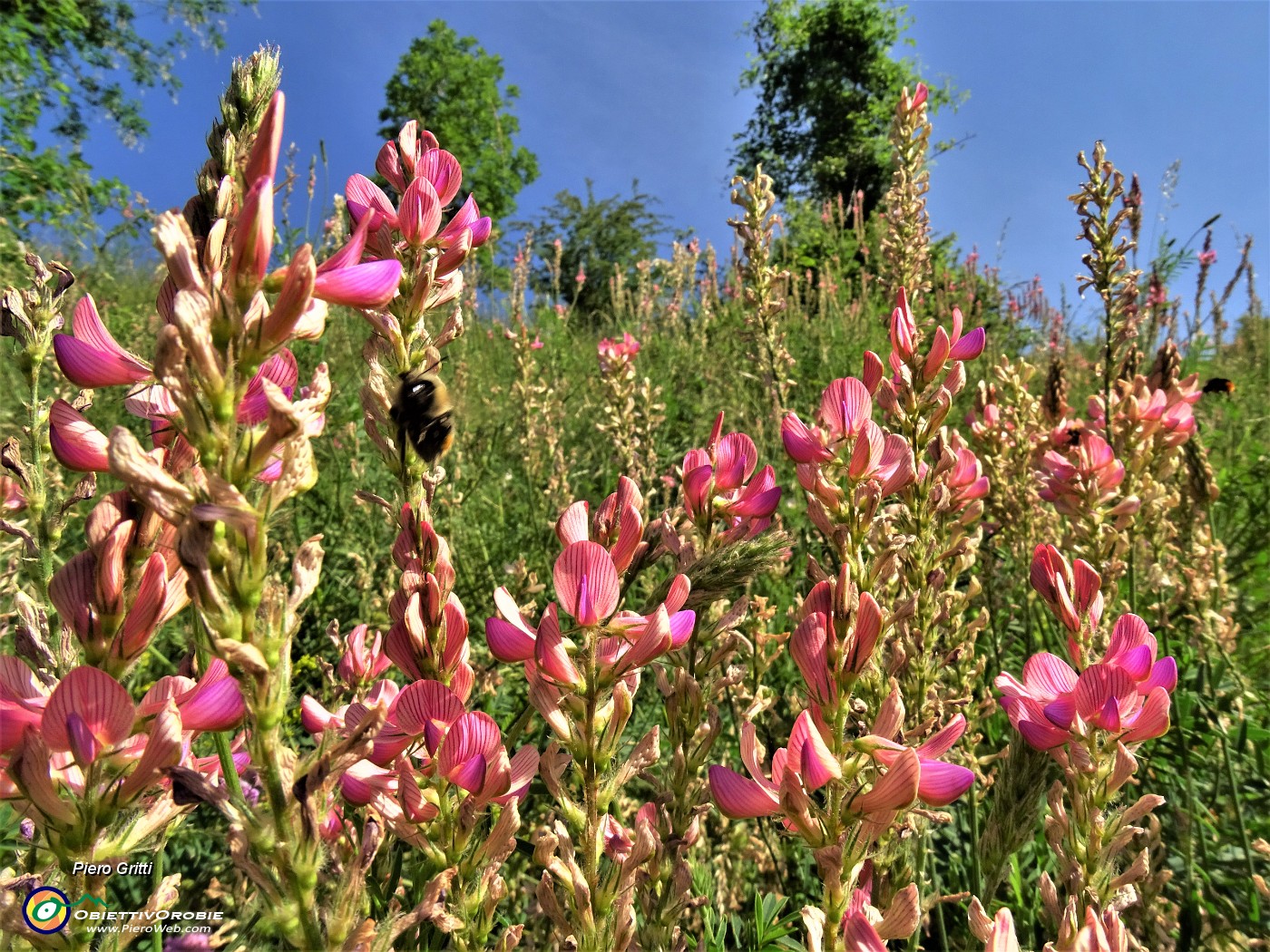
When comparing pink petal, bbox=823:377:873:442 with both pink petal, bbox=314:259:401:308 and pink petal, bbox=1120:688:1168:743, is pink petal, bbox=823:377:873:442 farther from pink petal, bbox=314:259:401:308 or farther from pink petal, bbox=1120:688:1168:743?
pink petal, bbox=314:259:401:308

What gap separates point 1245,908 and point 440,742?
2.08 meters

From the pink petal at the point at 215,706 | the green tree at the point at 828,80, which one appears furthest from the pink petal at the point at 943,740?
the green tree at the point at 828,80

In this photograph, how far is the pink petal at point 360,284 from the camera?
0.60 metres

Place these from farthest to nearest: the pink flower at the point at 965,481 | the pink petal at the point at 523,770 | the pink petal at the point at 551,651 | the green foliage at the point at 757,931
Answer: the pink flower at the point at 965,481, the green foliage at the point at 757,931, the pink petal at the point at 523,770, the pink petal at the point at 551,651

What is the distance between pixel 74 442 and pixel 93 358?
8 cm

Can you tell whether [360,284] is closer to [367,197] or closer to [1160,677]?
[367,197]

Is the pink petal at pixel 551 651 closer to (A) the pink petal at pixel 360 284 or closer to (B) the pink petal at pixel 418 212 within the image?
(A) the pink petal at pixel 360 284

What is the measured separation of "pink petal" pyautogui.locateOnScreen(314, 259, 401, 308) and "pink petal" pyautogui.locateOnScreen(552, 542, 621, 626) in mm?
295

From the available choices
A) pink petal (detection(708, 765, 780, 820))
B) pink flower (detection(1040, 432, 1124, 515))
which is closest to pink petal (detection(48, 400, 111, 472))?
pink petal (detection(708, 765, 780, 820))

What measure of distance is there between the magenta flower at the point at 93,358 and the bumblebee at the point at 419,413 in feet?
0.91

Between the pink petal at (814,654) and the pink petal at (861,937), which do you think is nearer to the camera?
the pink petal at (861,937)

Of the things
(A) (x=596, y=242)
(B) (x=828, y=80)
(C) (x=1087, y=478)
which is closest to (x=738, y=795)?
(C) (x=1087, y=478)

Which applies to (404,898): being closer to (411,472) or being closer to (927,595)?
(411,472)

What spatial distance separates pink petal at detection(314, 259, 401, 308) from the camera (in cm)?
60
